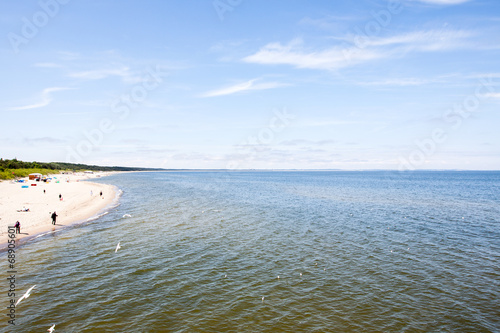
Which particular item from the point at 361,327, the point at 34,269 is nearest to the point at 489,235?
the point at 361,327

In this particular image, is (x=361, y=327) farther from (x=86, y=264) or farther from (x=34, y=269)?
(x=34, y=269)

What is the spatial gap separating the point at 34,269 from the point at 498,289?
114ft

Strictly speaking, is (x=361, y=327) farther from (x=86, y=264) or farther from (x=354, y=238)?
(x=86, y=264)

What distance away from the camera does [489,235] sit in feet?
110

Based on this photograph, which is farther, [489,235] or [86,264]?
[489,235]

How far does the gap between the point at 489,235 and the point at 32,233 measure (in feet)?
180

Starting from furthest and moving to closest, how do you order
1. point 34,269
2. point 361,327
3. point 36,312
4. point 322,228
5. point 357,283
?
point 322,228 → point 34,269 → point 357,283 → point 36,312 → point 361,327

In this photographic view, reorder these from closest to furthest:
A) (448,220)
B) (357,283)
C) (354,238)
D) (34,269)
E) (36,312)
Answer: (36,312) → (357,283) → (34,269) → (354,238) → (448,220)

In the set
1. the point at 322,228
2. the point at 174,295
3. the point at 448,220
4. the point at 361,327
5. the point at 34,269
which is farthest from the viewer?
the point at 448,220

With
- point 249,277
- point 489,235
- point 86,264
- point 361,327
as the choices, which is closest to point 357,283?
point 361,327

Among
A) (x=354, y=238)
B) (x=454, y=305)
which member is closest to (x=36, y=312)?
(x=454, y=305)

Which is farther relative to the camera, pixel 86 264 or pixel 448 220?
pixel 448 220

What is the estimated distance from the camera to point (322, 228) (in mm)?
37094

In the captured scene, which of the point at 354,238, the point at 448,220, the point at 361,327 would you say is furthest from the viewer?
the point at 448,220
